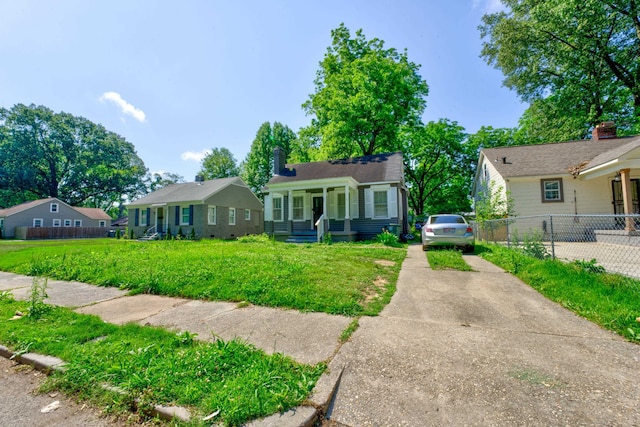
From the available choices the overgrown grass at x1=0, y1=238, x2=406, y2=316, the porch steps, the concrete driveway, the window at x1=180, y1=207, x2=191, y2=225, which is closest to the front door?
the porch steps

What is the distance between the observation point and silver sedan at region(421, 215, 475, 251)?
30.6ft

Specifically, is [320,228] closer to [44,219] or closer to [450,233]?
[450,233]

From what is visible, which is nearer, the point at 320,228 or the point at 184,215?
the point at 320,228

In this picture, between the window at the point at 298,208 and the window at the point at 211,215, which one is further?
the window at the point at 211,215

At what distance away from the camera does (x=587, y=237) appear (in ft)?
35.0

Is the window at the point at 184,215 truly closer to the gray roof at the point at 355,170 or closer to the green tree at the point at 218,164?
the gray roof at the point at 355,170

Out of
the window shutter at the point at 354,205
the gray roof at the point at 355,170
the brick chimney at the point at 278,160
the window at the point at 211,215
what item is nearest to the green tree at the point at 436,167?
the gray roof at the point at 355,170

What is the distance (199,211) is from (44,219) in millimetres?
25458

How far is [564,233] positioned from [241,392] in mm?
15826

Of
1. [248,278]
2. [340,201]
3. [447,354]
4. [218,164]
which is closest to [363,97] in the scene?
[340,201]

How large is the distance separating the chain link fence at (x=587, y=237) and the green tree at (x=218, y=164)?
3454cm

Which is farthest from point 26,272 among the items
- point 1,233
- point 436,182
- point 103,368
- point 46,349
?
point 1,233

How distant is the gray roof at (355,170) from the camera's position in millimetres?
15755

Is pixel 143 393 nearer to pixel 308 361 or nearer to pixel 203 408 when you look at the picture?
pixel 203 408
